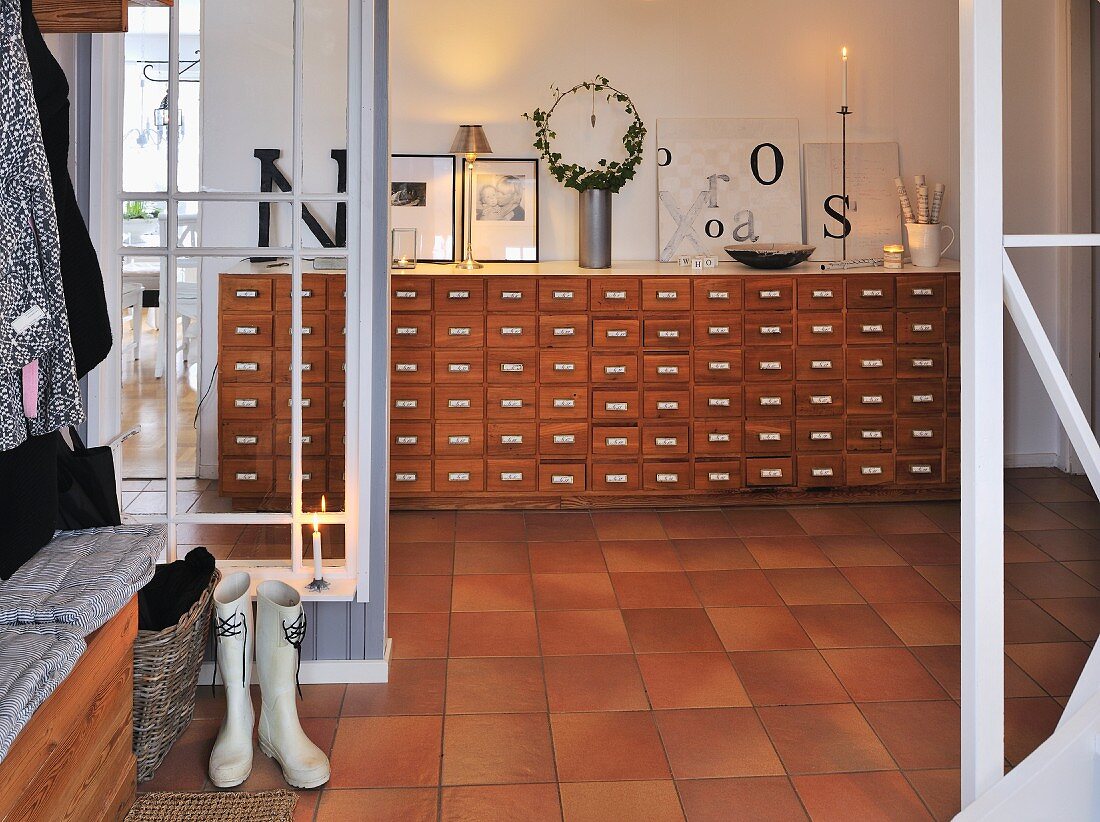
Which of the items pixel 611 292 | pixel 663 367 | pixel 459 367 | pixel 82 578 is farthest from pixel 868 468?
pixel 82 578

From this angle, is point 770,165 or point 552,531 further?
point 770,165

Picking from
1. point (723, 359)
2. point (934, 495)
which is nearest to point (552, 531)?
point (723, 359)

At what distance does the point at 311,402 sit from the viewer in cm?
304

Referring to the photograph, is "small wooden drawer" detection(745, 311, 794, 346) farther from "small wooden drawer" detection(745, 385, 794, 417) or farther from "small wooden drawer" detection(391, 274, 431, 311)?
"small wooden drawer" detection(391, 274, 431, 311)

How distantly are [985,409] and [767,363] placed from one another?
2821mm

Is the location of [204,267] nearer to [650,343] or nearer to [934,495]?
[650,343]

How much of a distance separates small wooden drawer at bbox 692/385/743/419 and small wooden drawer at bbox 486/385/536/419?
2.36 feet

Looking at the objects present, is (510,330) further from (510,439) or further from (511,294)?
(510,439)

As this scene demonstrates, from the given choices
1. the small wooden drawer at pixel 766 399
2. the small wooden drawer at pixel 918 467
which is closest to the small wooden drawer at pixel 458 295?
the small wooden drawer at pixel 766 399

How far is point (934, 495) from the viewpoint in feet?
16.8

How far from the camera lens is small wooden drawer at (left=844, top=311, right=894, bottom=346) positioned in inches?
195

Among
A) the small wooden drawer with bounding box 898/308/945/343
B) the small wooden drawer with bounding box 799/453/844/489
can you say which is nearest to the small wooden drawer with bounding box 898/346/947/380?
the small wooden drawer with bounding box 898/308/945/343

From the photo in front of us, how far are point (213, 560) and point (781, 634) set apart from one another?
5.68ft

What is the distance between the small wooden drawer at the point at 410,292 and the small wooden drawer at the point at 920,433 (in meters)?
2.16
